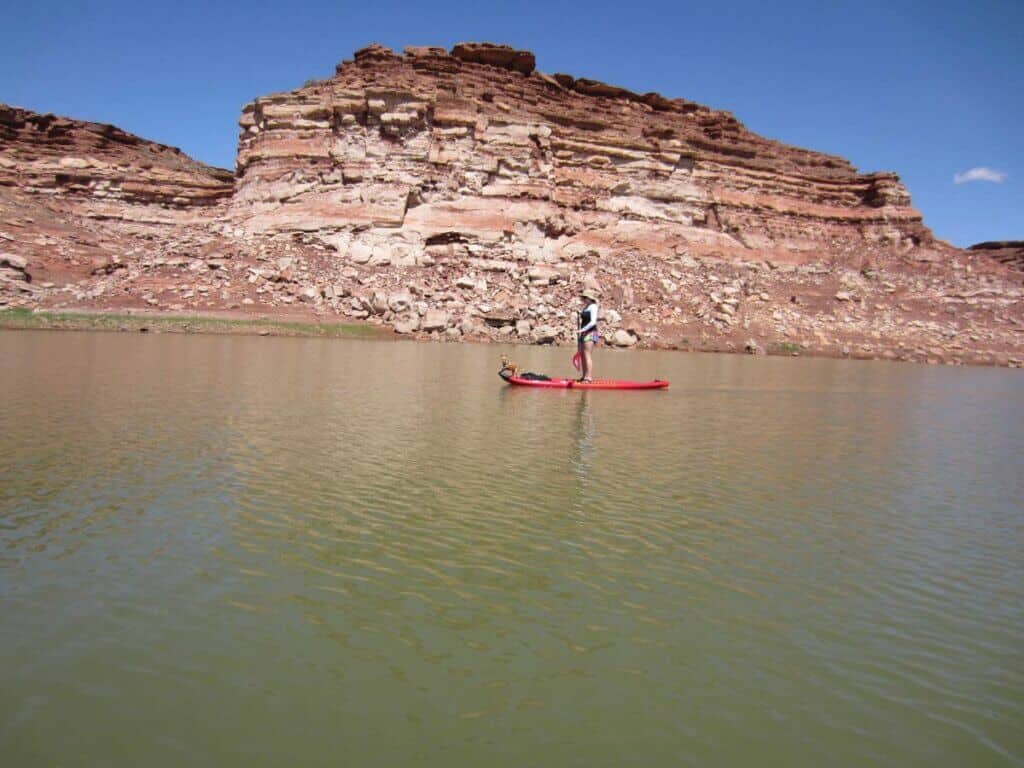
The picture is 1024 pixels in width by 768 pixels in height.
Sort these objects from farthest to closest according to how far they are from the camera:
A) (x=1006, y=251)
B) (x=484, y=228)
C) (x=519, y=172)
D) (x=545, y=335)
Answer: (x=1006, y=251) → (x=519, y=172) → (x=484, y=228) → (x=545, y=335)

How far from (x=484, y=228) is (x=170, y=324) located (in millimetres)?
19611

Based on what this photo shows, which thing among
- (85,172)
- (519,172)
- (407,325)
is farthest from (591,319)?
(85,172)

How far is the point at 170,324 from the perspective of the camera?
1367 inches

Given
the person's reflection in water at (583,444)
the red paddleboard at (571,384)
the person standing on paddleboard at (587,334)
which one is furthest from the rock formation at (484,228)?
the person's reflection in water at (583,444)

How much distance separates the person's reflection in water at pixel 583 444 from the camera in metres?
9.44

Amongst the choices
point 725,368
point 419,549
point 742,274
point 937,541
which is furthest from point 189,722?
point 742,274

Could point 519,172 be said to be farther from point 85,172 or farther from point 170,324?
point 85,172

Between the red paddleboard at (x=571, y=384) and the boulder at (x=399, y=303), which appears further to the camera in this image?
the boulder at (x=399, y=303)

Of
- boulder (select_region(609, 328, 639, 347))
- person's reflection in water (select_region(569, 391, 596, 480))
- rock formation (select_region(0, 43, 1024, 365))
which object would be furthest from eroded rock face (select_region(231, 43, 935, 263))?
person's reflection in water (select_region(569, 391, 596, 480))

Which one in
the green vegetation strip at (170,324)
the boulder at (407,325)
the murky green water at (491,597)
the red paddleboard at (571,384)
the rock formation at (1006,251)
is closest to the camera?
the murky green water at (491,597)

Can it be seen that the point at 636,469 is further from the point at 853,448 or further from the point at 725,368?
the point at 725,368

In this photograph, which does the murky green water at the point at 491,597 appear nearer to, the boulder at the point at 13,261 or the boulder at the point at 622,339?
the boulder at the point at 622,339

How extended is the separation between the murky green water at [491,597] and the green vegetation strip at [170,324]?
2409 cm

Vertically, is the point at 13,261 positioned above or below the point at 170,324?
above
